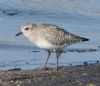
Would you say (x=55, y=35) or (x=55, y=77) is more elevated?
(x=55, y=35)

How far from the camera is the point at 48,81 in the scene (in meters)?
7.98

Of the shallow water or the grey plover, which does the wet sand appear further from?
the shallow water

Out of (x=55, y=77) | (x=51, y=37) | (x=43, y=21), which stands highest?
(x=43, y=21)

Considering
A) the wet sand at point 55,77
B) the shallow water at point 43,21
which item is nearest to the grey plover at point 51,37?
the wet sand at point 55,77

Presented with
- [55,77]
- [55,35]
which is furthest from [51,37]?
[55,77]

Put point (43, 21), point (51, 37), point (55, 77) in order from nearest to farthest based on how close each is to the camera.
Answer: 1. point (55, 77)
2. point (51, 37)
3. point (43, 21)

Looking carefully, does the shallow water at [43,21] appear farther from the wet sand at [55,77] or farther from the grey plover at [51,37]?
the wet sand at [55,77]

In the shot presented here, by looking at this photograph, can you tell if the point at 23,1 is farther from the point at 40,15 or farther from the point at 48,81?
the point at 48,81

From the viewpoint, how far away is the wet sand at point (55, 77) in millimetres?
7820

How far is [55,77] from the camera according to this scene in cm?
837

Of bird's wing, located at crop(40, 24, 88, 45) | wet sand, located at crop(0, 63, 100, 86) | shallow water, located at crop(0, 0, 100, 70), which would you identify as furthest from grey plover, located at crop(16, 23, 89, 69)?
shallow water, located at crop(0, 0, 100, 70)

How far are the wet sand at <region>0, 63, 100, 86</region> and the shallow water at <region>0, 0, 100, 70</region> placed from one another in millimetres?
1659

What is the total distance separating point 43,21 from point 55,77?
306 inches

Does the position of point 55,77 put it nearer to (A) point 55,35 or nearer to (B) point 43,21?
(A) point 55,35
